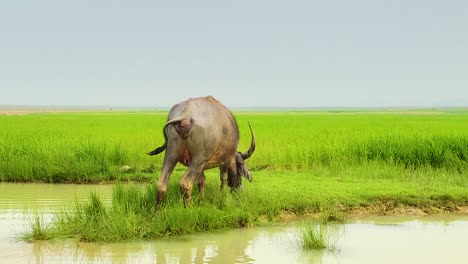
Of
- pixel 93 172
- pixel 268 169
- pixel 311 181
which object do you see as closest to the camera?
pixel 311 181

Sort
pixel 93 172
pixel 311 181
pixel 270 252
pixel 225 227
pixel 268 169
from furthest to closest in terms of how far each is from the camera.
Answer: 1. pixel 268 169
2. pixel 93 172
3. pixel 311 181
4. pixel 225 227
5. pixel 270 252

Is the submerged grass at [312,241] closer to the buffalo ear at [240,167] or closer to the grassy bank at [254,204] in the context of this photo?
the grassy bank at [254,204]

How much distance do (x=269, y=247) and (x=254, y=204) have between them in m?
1.33

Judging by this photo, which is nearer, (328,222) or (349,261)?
(349,261)

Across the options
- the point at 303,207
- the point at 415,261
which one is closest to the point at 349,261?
the point at 415,261

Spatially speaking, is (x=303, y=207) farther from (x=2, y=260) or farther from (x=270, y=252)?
(x=2, y=260)

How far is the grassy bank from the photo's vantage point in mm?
6762

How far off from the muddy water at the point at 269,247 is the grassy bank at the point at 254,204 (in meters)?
0.18

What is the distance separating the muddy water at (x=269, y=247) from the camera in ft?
19.8

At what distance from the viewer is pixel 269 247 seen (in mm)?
6594

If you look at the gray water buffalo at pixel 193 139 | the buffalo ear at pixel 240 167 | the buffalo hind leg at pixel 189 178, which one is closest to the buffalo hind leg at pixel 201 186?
the gray water buffalo at pixel 193 139

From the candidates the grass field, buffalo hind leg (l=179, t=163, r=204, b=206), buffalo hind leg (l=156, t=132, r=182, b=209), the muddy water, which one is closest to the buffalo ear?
the grass field

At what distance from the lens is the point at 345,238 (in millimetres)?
7027

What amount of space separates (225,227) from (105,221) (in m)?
1.39
